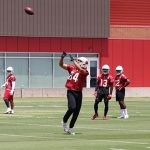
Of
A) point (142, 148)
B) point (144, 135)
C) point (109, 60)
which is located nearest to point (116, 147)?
point (142, 148)

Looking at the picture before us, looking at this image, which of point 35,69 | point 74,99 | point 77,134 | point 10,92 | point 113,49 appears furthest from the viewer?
point 113,49

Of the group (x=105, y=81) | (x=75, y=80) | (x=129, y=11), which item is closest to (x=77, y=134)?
(x=75, y=80)

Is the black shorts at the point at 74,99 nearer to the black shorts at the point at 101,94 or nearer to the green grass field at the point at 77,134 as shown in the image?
the green grass field at the point at 77,134

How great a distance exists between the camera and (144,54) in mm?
72188

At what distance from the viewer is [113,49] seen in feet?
234

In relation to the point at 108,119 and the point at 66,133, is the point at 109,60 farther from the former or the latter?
the point at 66,133

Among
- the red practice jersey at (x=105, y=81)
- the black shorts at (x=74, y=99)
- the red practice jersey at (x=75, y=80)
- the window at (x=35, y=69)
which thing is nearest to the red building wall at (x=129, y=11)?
the window at (x=35, y=69)

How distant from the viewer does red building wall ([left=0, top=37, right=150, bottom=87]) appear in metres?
68.3

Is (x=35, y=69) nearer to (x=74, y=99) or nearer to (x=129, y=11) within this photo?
(x=129, y=11)

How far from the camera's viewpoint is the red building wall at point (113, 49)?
224 feet

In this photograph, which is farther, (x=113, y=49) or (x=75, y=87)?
(x=113, y=49)

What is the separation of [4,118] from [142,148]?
44.3 ft

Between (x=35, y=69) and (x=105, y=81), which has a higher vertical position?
(x=35, y=69)

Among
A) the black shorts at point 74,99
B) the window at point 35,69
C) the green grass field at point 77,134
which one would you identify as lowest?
the green grass field at point 77,134
